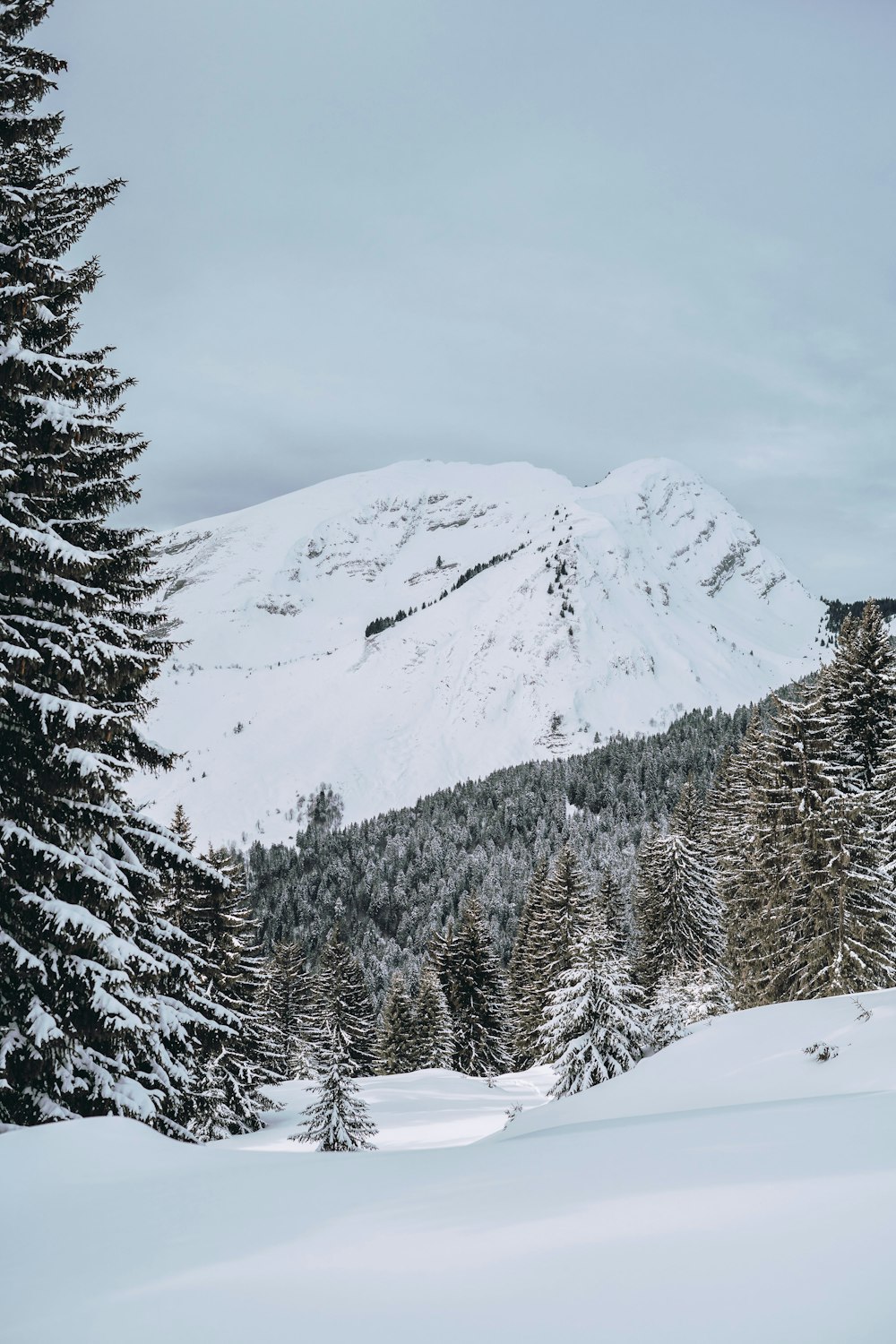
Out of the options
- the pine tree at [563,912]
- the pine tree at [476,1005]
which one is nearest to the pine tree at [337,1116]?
the pine tree at [563,912]

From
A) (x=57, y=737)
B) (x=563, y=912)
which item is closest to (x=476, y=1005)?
(x=563, y=912)

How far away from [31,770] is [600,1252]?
24.0 ft

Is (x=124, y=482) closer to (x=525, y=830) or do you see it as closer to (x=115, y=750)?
(x=115, y=750)

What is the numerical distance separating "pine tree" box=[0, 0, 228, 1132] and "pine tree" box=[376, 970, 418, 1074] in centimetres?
3744

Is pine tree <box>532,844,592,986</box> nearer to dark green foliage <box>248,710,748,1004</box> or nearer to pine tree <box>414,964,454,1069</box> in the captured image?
pine tree <box>414,964,454,1069</box>

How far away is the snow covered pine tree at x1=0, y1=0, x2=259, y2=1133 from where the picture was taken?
26.0ft

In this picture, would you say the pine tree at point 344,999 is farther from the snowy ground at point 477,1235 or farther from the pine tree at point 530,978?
the snowy ground at point 477,1235

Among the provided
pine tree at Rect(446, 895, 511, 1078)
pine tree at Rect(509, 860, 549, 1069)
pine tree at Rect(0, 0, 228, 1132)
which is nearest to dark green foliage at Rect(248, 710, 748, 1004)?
pine tree at Rect(509, 860, 549, 1069)

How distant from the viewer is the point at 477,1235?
337 centimetres

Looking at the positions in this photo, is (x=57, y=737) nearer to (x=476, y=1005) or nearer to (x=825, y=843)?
(x=825, y=843)

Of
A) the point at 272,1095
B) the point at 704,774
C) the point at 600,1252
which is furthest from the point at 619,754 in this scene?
the point at 600,1252

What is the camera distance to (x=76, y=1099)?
8414 mm

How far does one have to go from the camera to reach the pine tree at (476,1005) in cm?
4250

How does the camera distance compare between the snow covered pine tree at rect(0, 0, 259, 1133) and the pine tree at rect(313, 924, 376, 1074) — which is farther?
the pine tree at rect(313, 924, 376, 1074)
